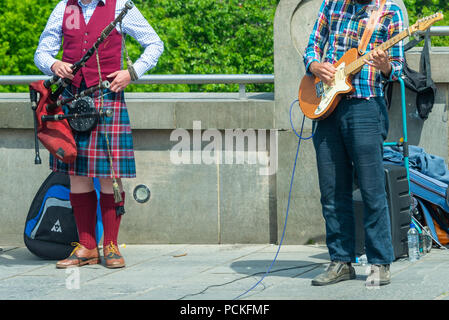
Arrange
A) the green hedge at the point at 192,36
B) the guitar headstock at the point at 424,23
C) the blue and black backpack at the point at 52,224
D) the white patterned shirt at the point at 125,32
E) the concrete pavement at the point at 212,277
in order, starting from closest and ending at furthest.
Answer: the guitar headstock at the point at 424,23 → the concrete pavement at the point at 212,277 → the white patterned shirt at the point at 125,32 → the blue and black backpack at the point at 52,224 → the green hedge at the point at 192,36

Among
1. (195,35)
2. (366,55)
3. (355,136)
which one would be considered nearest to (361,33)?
(366,55)

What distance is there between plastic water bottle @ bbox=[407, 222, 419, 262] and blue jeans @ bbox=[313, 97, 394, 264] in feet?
2.92

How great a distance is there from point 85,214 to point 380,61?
8.18 ft

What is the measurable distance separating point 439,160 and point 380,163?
166 cm

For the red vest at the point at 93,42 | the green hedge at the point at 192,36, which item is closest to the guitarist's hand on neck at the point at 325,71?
the red vest at the point at 93,42

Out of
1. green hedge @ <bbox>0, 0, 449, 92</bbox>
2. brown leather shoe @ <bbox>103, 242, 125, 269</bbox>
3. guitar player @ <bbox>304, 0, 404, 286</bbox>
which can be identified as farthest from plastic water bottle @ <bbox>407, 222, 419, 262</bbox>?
green hedge @ <bbox>0, 0, 449, 92</bbox>

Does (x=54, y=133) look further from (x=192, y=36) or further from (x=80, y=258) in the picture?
(x=192, y=36)

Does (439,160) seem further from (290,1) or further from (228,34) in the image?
(228,34)

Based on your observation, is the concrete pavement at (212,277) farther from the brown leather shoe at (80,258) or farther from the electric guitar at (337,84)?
the electric guitar at (337,84)

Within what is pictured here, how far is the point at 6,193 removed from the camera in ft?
24.5

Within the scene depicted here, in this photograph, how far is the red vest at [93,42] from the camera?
596 centimetres

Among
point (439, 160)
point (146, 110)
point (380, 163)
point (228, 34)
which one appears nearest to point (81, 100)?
point (146, 110)

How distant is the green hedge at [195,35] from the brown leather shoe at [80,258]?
21343mm

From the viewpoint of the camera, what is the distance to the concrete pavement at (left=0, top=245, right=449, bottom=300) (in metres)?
5.06
